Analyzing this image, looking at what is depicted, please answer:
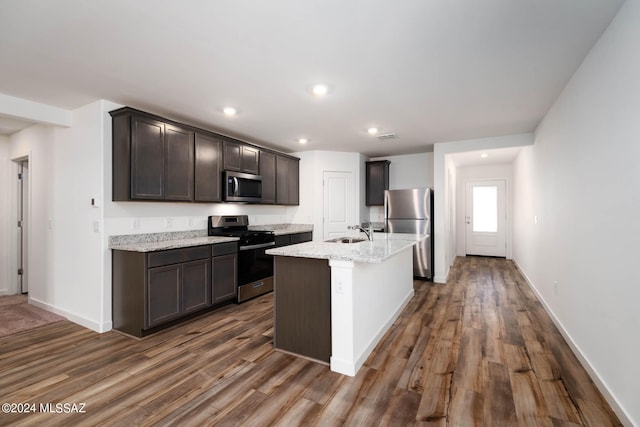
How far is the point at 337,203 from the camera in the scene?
5.71m

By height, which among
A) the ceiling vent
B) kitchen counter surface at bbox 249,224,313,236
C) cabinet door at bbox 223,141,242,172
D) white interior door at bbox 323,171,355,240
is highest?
the ceiling vent

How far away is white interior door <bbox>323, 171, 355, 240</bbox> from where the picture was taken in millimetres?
5641

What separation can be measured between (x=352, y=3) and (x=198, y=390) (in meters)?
2.62

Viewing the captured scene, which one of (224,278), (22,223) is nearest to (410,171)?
(224,278)

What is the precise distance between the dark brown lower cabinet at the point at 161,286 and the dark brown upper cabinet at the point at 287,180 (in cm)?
Answer: 191

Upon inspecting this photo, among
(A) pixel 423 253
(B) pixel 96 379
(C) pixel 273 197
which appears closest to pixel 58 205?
(B) pixel 96 379

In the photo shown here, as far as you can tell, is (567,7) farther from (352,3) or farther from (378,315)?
(378,315)

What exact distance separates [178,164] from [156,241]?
3.10 ft

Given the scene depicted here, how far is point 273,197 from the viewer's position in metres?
5.05

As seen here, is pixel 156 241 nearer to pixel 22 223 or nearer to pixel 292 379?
pixel 292 379

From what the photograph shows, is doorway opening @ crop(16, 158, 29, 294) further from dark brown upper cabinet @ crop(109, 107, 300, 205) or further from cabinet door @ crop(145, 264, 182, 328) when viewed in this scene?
cabinet door @ crop(145, 264, 182, 328)

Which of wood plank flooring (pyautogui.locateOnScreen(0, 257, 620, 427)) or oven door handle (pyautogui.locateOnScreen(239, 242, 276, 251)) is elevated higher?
oven door handle (pyautogui.locateOnScreen(239, 242, 276, 251))

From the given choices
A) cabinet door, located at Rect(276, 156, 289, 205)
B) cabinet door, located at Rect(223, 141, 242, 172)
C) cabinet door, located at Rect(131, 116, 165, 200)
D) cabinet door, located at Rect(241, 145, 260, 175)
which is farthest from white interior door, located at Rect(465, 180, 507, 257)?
cabinet door, located at Rect(131, 116, 165, 200)

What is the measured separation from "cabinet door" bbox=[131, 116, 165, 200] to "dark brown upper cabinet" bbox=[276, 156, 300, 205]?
2139 millimetres
